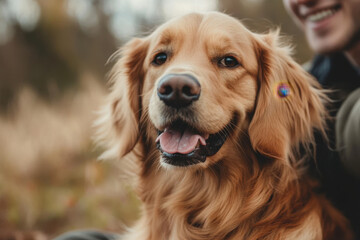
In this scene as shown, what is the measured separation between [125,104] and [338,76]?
173 centimetres

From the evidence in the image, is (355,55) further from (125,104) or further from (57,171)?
(57,171)

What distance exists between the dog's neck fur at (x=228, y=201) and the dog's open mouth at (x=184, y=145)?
210 mm

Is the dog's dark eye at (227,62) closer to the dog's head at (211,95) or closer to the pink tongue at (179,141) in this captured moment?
the dog's head at (211,95)

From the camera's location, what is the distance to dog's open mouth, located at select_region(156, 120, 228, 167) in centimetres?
218

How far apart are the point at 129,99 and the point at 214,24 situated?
81 centimetres

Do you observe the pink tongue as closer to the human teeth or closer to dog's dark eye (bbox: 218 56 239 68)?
dog's dark eye (bbox: 218 56 239 68)

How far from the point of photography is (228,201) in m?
2.45

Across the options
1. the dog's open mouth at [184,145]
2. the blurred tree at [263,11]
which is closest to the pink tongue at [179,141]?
the dog's open mouth at [184,145]

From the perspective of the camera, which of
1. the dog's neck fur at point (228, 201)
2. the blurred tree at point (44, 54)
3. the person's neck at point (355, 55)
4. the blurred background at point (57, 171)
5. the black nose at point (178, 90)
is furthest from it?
the blurred tree at point (44, 54)

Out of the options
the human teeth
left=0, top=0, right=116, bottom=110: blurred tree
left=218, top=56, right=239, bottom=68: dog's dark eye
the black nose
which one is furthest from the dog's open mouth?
left=0, top=0, right=116, bottom=110: blurred tree

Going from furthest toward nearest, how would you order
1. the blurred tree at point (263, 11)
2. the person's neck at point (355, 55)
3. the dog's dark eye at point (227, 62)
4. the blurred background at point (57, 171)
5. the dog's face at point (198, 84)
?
the blurred tree at point (263, 11)
the blurred background at point (57, 171)
the person's neck at point (355, 55)
the dog's dark eye at point (227, 62)
the dog's face at point (198, 84)

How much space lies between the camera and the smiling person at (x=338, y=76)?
2365 millimetres

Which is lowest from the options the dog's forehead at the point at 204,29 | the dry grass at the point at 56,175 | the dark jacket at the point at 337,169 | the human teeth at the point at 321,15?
the dry grass at the point at 56,175

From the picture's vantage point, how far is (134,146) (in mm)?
2730
